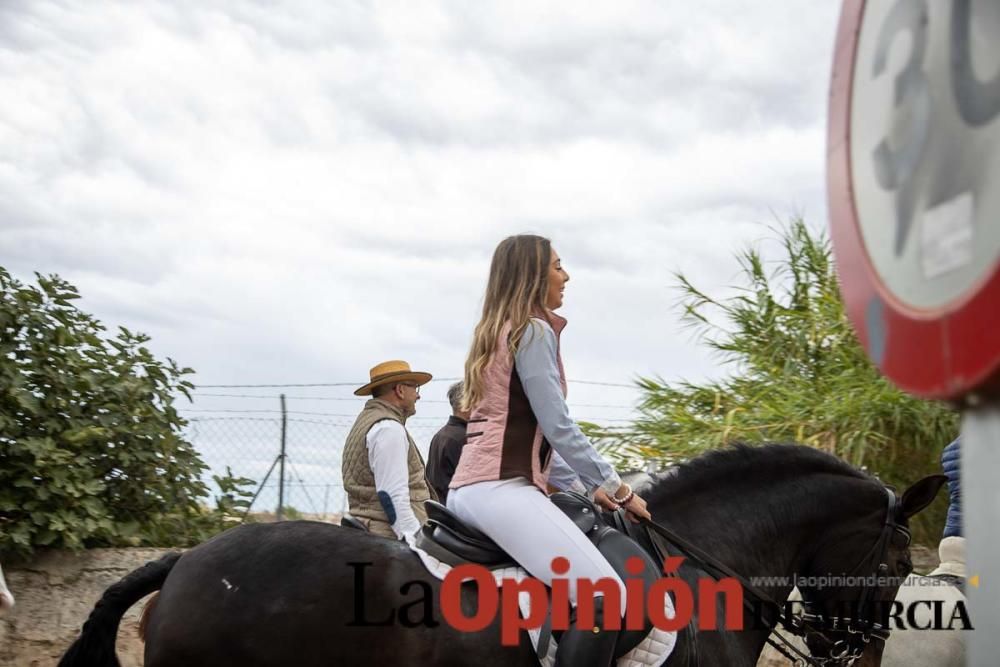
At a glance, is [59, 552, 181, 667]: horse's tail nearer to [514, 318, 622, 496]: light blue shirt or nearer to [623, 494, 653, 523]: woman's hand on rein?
[514, 318, 622, 496]: light blue shirt

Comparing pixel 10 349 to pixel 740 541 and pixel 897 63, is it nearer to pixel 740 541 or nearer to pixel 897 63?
pixel 740 541

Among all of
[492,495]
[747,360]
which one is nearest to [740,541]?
[492,495]

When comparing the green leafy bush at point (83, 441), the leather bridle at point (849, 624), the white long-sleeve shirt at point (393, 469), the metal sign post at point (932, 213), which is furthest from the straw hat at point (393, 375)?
the metal sign post at point (932, 213)

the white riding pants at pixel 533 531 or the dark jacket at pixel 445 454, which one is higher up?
the dark jacket at pixel 445 454

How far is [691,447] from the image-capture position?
7.73 m

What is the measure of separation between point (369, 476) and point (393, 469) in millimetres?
291

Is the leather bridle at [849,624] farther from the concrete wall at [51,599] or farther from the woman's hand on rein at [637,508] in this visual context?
the concrete wall at [51,599]

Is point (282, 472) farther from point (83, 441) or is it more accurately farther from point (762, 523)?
point (762, 523)

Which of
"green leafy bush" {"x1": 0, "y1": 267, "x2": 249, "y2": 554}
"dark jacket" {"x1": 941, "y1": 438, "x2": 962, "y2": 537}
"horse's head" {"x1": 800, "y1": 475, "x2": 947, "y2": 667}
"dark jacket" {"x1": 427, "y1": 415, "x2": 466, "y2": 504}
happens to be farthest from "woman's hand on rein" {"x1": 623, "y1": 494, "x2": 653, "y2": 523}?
"green leafy bush" {"x1": 0, "y1": 267, "x2": 249, "y2": 554}

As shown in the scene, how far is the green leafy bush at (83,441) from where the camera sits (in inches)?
225

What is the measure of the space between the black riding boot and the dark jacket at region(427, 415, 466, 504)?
2.37 metres

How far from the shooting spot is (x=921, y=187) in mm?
1181

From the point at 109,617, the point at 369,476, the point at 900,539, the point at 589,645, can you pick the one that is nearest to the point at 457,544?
the point at 589,645

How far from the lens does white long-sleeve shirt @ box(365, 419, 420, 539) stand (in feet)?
16.4
